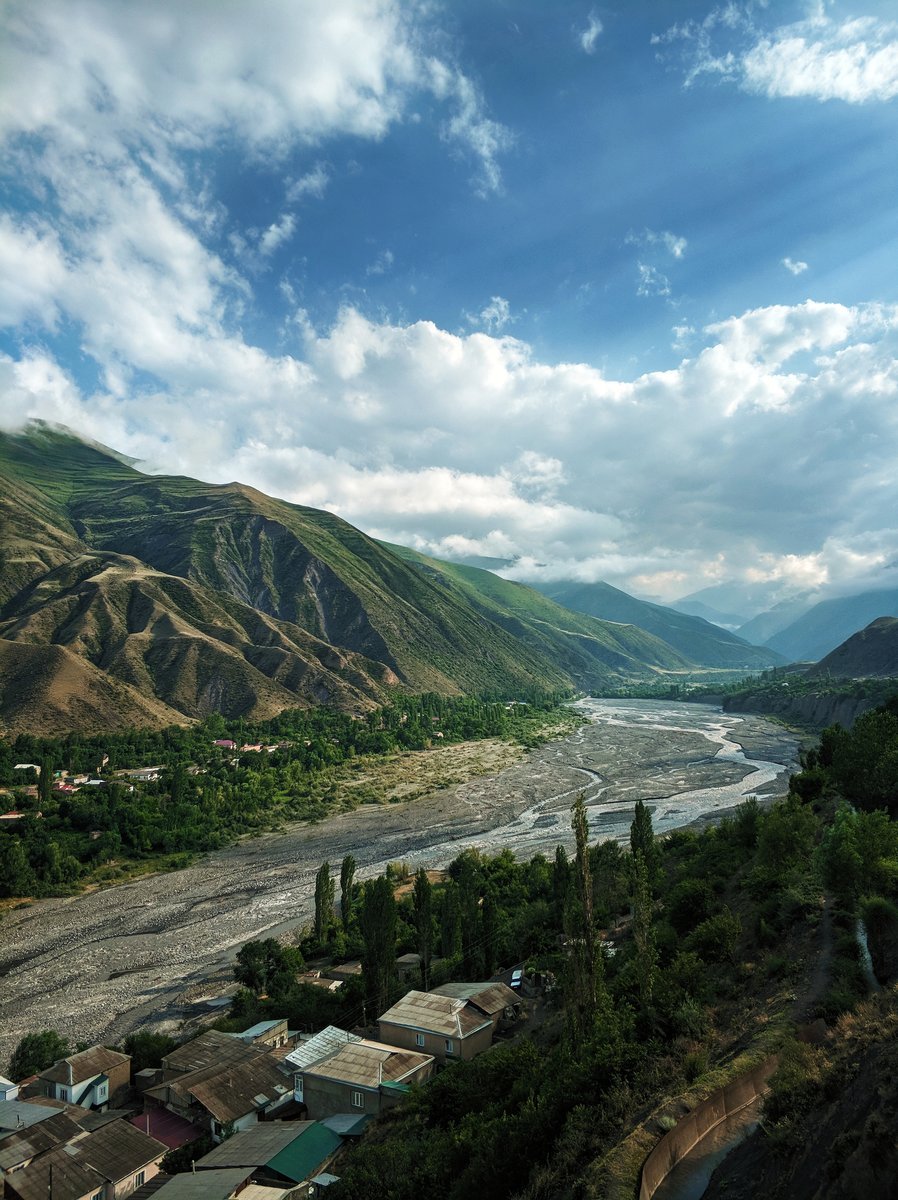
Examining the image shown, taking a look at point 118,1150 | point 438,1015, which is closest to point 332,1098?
point 438,1015

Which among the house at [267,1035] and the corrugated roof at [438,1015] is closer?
the corrugated roof at [438,1015]

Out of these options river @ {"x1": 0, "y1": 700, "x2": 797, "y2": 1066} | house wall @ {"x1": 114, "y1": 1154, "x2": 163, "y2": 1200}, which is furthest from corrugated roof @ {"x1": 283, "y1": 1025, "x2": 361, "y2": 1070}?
river @ {"x1": 0, "y1": 700, "x2": 797, "y2": 1066}

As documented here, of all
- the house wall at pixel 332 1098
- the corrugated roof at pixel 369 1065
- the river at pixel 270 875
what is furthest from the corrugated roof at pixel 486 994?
the river at pixel 270 875

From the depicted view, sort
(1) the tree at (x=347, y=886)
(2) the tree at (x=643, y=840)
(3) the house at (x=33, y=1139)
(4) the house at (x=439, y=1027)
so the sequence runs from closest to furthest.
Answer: (3) the house at (x=33, y=1139)
(4) the house at (x=439, y=1027)
(2) the tree at (x=643, y=840)
(1) the tree at (x=347, y=886)

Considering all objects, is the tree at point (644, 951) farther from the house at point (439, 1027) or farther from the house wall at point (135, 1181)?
the house wall at point (135, 1181)

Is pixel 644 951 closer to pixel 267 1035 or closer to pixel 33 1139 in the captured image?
pixel 267 1035

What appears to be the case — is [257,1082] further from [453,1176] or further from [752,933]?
[752,933]
